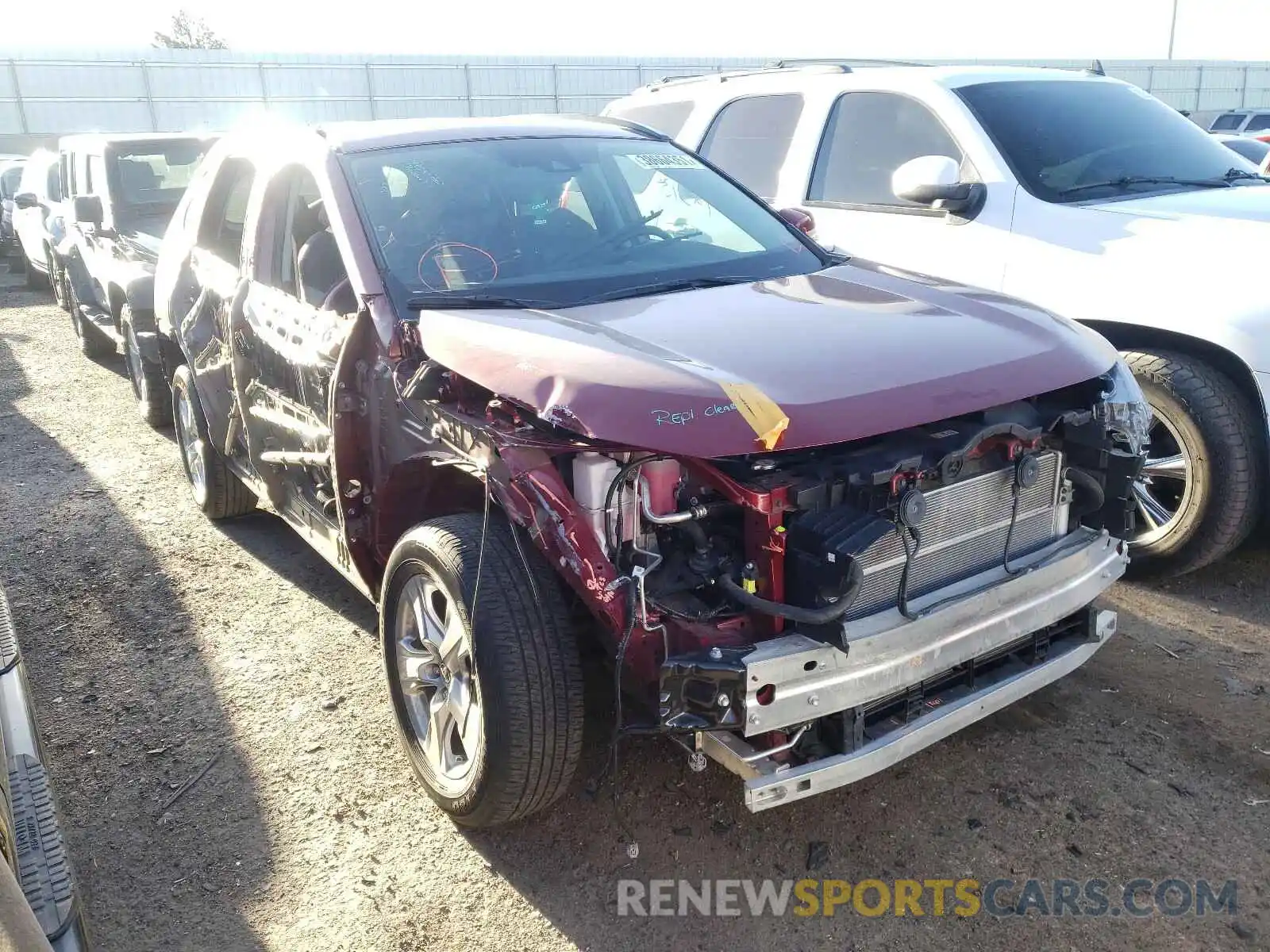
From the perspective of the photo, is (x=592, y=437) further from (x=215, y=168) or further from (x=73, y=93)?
(x=73, y=93)

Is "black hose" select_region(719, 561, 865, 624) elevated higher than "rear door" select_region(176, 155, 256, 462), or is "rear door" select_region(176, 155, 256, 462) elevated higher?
"rear door" select_region(176, 155, 256, 462)

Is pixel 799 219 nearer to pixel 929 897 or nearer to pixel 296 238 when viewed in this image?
pixel 296 238

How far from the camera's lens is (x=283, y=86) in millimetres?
27969

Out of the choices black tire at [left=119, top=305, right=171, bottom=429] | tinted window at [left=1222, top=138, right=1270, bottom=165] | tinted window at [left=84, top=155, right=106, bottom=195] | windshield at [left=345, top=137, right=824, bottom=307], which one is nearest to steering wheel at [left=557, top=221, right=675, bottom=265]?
windshield at [left=345, top=137, right=824, bottom=307]

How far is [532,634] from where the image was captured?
9.12ft

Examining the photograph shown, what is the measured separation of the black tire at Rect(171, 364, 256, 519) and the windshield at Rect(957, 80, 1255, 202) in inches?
161

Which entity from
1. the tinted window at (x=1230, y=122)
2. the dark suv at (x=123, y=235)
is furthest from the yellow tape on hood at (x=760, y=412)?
the tinted window at (x=1230, y=122)

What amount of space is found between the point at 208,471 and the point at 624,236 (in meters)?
2.76

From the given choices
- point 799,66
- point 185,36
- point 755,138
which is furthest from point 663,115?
point 185,36

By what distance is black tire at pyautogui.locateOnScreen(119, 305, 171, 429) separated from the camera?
7105mm

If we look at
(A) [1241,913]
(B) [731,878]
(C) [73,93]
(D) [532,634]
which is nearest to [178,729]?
(D) [532,634]

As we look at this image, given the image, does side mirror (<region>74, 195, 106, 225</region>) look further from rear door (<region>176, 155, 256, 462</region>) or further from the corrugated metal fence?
the corrugated metal fence

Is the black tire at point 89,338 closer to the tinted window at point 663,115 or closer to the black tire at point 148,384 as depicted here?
the black tire at point 148,384

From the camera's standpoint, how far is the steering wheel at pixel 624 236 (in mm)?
3717
